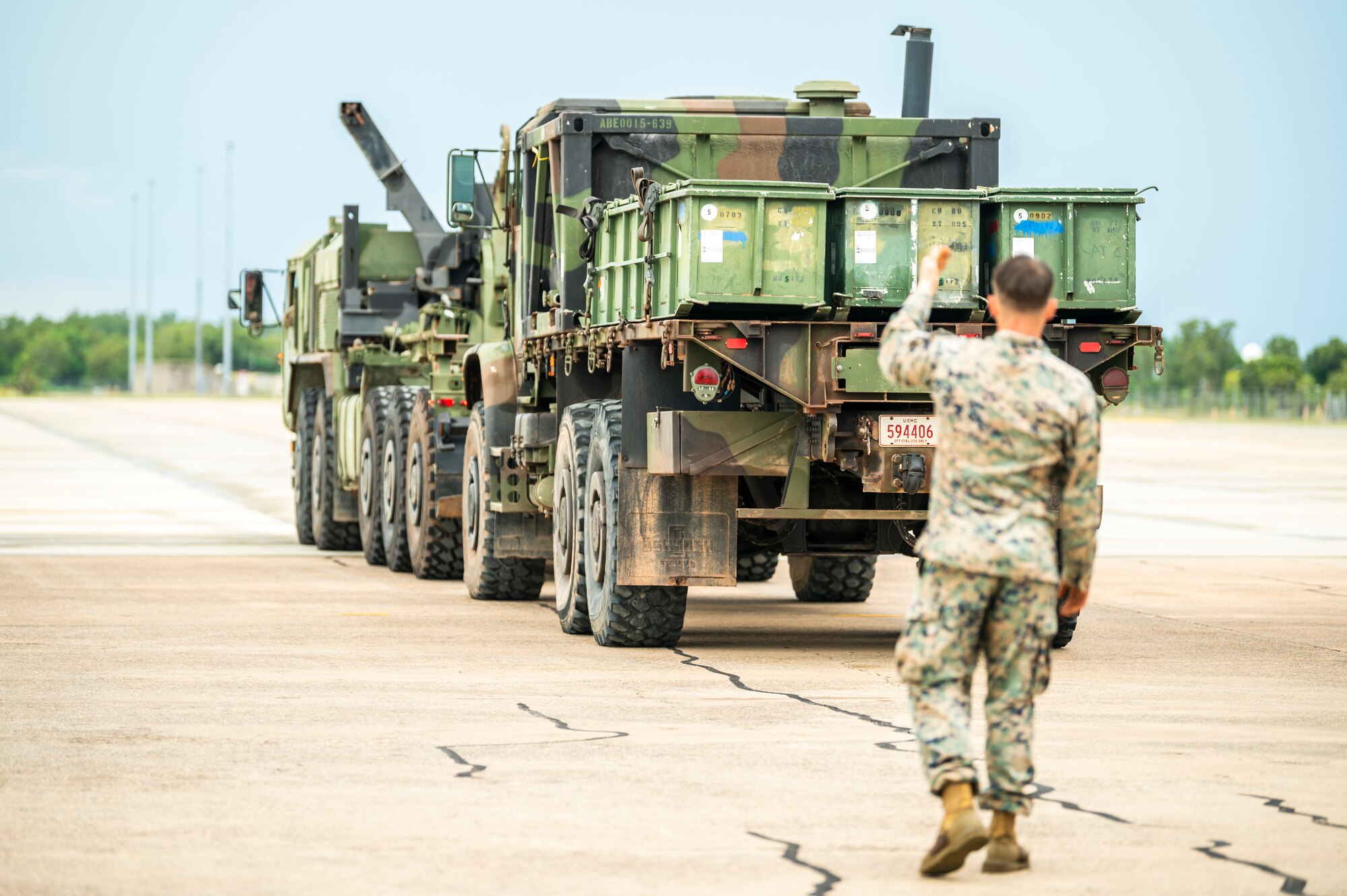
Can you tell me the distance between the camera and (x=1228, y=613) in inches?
643

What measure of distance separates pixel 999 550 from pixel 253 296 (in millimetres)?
19701

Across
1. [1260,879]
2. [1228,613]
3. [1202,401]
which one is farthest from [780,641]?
[1202,401]

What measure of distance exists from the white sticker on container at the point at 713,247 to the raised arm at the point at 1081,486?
16.5 ft

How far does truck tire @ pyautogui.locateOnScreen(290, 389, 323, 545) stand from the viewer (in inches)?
921

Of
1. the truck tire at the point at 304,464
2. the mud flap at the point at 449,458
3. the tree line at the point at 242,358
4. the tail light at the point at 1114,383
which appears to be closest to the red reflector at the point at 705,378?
the tail light at the point at 1114,383

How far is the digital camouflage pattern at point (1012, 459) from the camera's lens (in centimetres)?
695

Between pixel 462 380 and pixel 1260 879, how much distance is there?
1156 centimetres

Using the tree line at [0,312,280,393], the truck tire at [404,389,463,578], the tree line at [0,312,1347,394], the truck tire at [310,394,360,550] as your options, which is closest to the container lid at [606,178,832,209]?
the truck tire at [404,389,463,578]

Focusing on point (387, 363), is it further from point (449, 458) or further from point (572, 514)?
point (572, 514)

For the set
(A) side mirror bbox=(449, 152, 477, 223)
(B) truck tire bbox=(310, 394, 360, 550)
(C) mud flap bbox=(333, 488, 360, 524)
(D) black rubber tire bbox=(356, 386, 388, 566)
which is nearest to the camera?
(A) side mirror bbox=(449, 152, 477, 223)

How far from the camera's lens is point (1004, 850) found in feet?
23.1

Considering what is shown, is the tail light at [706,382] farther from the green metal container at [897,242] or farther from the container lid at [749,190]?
the container lid at [749,190]

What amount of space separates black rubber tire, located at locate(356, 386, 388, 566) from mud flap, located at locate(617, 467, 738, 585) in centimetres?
803

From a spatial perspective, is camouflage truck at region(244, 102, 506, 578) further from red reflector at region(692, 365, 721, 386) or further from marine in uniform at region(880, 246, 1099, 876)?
marine in uniform at region(880, 246, 1099, 876)
